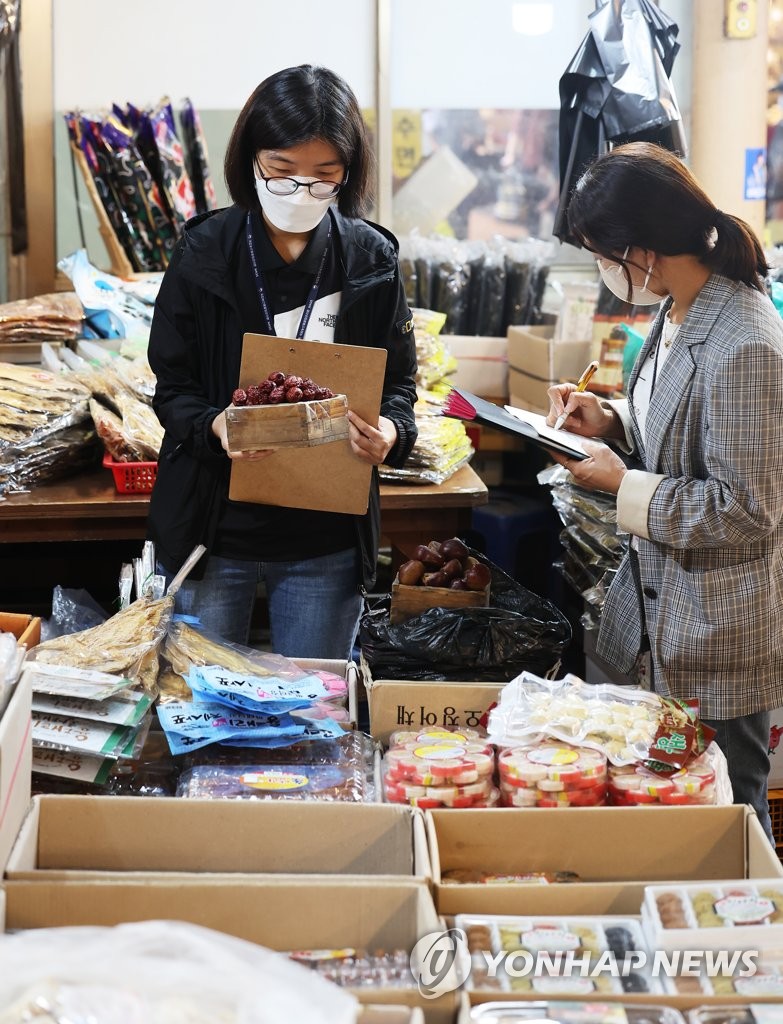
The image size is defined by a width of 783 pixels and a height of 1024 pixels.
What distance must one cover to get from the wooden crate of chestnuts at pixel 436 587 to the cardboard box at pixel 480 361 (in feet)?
7.33

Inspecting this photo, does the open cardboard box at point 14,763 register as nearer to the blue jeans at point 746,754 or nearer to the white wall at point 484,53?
the blue jeans at point 746,754

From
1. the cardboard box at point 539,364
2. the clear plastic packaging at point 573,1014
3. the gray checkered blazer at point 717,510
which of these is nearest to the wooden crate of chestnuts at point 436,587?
the gray checkered blazer at point 717,510

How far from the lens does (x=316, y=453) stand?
215cm

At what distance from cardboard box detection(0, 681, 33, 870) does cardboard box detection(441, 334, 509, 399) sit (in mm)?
3202

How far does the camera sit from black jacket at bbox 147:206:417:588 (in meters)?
2.14

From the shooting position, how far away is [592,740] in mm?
1604

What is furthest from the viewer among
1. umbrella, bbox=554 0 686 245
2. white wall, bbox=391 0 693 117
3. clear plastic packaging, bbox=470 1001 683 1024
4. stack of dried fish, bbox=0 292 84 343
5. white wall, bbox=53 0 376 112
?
white wall, bbox=391 0 693 117

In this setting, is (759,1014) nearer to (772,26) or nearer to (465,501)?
(465,501)

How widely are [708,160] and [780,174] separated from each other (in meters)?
0.60

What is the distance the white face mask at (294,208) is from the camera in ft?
6.77

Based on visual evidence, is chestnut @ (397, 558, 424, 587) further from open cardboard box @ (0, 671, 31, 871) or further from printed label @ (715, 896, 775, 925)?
printed label @ (715, 896, 775, 925)

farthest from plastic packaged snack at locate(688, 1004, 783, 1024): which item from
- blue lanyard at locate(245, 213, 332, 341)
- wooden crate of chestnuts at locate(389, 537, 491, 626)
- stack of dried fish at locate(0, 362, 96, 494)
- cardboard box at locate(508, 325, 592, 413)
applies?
cardboard box at locate(508, 325, 592, 413)

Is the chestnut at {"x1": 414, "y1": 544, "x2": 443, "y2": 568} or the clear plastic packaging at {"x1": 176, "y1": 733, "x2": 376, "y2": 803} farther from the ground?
the chestnut at {"x1": 414, "y1": 544, "x2": 443, "y2": 568}

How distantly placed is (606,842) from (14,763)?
75cm
